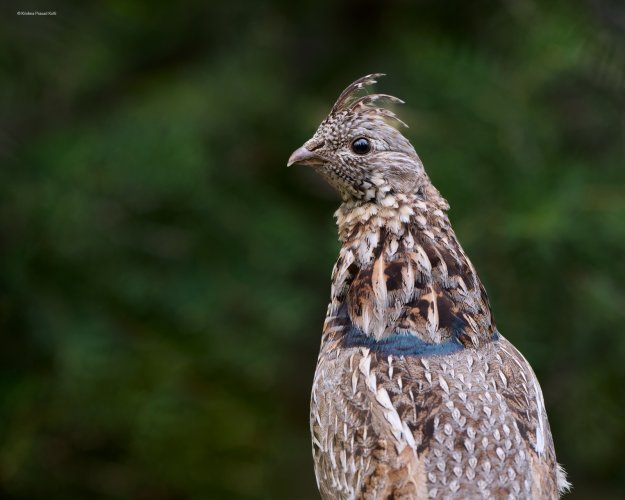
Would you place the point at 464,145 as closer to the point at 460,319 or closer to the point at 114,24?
the point at 114,24

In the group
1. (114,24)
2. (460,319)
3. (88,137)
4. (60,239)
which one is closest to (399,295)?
(460,319)

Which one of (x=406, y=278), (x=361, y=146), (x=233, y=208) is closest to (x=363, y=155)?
(x=361, y=146)

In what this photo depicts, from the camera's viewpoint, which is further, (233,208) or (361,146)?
(233,208)

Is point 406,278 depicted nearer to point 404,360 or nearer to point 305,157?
point 404,360

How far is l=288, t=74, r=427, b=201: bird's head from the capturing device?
4582mm

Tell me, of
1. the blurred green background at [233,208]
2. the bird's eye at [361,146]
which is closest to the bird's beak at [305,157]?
the bird's eye at [361,146]

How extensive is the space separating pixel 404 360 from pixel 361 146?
1.00 m

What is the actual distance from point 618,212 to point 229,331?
10.3 feet

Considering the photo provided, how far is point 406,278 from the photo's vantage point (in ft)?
14.5

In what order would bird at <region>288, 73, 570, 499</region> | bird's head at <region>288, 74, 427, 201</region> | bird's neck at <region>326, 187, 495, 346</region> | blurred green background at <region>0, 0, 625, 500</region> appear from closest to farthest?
1. bird at <region>288, 73, 570, 499</region>
2. bird's neck at <region>326, 187, 495, 346</region>
3. bird's head at <region>288, 74, 427, 201</region>
4. blurred green background at <region>0, 0, 625, 500</region>

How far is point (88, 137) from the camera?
7840mm

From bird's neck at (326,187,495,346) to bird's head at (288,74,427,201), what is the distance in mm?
66

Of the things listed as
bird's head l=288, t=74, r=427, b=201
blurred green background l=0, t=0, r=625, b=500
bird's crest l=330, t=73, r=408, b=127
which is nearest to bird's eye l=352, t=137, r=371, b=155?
bird's head l=288, t=74, r=427, b=201

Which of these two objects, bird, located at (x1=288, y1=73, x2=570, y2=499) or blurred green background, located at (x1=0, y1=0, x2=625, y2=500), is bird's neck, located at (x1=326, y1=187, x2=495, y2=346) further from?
blurred green background, located at (x1=0, y1=0, x2=625, y2=500)
